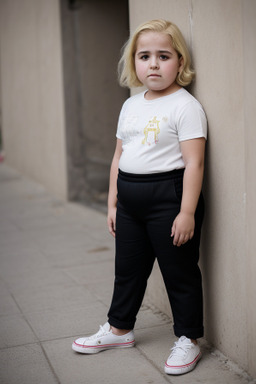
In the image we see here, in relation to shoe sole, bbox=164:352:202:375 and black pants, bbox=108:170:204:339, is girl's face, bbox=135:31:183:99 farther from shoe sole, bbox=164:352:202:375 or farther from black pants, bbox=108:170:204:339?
shoe sole, bbox=164:352:202:375

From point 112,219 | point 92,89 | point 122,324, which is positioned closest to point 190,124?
point 112,219

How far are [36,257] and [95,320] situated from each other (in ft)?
5.42

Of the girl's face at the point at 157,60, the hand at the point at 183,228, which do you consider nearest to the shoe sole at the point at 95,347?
the hand at the point at 183,228

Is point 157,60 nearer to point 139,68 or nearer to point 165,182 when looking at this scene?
point 139,68

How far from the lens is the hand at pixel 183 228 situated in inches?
105

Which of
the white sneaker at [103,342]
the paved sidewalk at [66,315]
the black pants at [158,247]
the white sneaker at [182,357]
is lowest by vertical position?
the paved sidewalk at [66,315]

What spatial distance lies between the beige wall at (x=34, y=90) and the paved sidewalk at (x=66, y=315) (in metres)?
1.82

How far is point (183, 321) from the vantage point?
113 inches

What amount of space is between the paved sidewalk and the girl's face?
1323 millimetres

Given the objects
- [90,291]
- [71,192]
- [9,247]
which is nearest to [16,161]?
[71,192]

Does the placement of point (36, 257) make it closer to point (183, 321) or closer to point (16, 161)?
point (183, 321)

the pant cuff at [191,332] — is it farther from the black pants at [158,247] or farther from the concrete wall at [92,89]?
the concrete wall at [92,89]

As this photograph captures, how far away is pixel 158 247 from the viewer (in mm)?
2852

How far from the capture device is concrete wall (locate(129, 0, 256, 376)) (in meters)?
2.51
